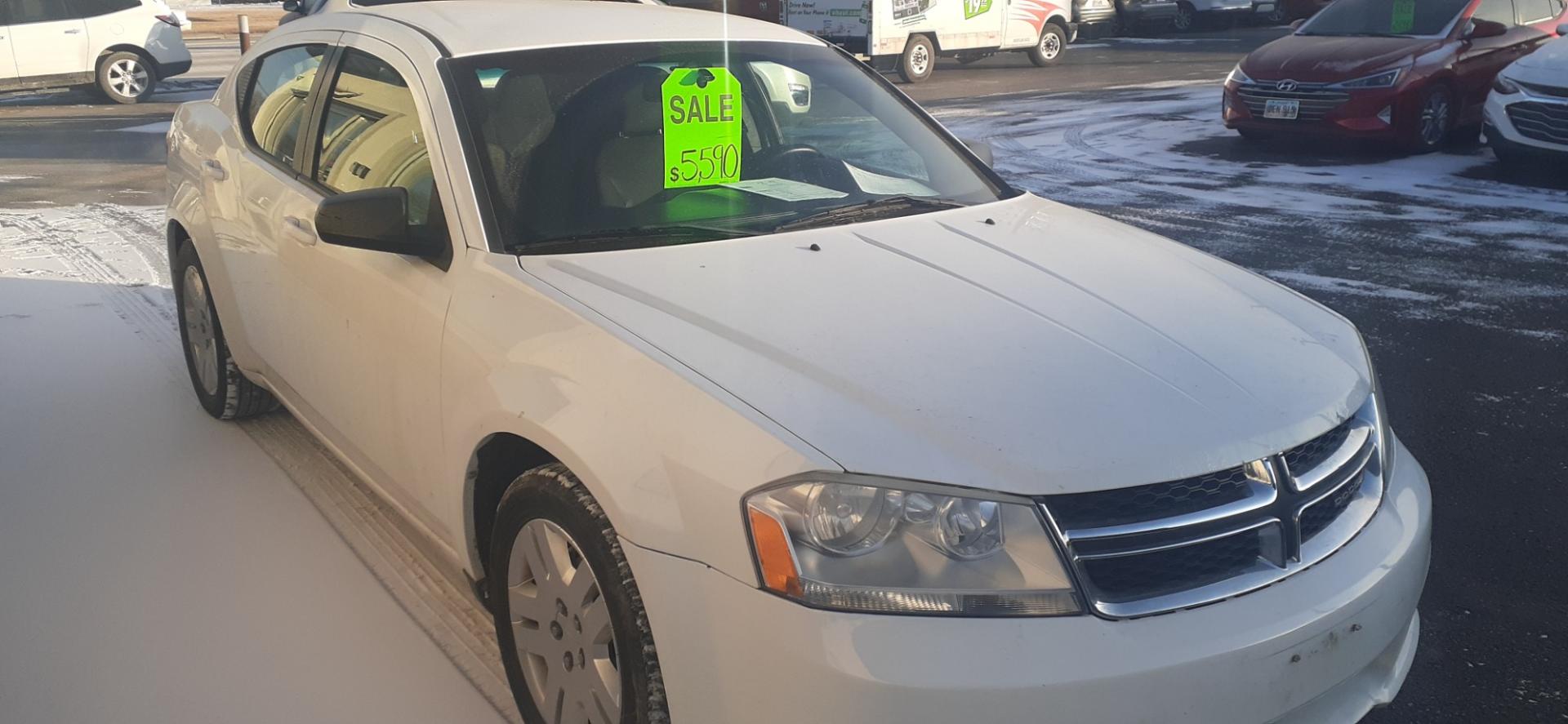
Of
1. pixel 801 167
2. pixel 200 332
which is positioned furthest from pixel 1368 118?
pixel 200 332

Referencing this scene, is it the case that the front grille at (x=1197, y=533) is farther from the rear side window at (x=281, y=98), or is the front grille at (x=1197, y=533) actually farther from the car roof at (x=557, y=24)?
the rear side window at (x=281, y=98)

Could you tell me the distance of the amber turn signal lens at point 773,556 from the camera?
6.84ft

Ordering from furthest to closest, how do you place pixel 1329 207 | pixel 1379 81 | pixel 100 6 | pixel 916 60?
pixel 916 60
pixel 100 6
pixel 1379 81
pixel 1329 207

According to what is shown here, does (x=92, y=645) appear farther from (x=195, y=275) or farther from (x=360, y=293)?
(x=195, y=275)

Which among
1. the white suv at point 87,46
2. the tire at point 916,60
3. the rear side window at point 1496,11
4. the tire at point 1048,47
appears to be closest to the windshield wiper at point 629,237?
the rear side window at point 1496,11

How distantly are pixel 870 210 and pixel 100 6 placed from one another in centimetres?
1665

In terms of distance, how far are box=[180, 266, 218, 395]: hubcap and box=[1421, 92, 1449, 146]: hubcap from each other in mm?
9569

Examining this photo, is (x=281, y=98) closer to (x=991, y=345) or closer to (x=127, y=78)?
(x=991, y=345)

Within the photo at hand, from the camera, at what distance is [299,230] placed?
3699mm

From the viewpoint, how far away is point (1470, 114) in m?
11.2

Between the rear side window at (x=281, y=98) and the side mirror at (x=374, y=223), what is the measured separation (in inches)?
41.8

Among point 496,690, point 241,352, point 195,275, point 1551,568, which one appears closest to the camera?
point 496,690

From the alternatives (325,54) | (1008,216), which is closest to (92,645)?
(325,54)

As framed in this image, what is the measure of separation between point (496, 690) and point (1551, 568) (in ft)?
9.24
